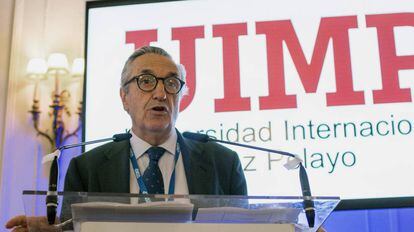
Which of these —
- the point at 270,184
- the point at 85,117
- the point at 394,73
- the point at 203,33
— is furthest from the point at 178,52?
the point at 394,73

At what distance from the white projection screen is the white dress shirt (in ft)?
3.73

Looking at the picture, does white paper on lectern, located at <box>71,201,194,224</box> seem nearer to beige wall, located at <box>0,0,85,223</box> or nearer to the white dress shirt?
the white dress shirt

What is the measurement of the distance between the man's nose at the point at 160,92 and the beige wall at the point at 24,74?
1871 millimetres

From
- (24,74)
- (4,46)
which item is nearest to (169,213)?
(24,74)

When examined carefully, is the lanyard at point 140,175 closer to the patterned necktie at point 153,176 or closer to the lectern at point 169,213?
the patterned necktie at point 153,176

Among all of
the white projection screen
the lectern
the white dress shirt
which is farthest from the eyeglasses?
the white projection screen

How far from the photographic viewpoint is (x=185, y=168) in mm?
2205

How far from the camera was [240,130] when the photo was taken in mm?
3441

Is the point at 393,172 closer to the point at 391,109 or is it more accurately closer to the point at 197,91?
the point at 391,109

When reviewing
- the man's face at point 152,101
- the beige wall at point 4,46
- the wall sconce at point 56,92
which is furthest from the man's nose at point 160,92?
the beige wall at point 4,46

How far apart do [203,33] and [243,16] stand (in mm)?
287

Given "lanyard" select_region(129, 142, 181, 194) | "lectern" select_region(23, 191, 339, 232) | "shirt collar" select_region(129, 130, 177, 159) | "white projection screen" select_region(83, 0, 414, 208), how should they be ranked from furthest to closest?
"white projection screen" select_region(83, 0, 414, 208) < "shirt collar" select_region(129, 130, 177, 159) < "lanyard" select_region(129, 142, 181, 194) < "lectern" select_region(23, 191, 339, 232)

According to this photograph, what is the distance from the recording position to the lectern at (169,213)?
1250mm

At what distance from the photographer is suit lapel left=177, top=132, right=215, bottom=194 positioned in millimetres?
2160
